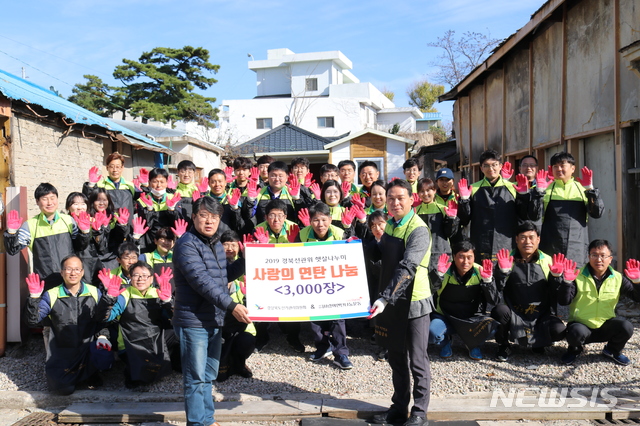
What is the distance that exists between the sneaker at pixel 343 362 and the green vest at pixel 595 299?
2.38 meters

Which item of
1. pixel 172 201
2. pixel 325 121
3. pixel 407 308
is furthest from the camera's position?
pixel 325 121

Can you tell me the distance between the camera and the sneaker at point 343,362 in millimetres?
5402

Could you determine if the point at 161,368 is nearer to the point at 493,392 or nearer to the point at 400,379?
the point at 400,379

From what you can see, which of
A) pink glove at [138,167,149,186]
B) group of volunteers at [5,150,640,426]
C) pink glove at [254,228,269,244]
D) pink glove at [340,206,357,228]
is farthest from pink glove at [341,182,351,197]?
pink glove at [138,167,149,186]

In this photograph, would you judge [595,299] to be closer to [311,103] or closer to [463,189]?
[463,189]

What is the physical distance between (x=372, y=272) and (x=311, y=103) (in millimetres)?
32830

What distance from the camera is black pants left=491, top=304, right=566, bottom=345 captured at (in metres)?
5.29

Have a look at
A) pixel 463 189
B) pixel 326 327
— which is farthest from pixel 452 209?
pixel 326 327

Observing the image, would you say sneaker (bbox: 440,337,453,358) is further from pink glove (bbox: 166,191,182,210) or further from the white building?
the white building

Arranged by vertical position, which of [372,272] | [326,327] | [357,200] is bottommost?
[326,327]

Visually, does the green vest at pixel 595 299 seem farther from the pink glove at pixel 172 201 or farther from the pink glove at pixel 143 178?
the pink glove at pixel 143 178

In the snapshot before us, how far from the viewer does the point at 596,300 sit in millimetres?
5250

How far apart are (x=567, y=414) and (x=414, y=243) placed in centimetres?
201

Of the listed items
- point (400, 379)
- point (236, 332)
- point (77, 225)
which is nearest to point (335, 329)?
point (236, 332)
